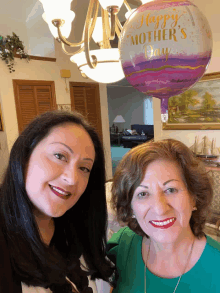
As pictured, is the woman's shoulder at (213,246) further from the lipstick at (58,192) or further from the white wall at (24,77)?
the white wall at (24,77)

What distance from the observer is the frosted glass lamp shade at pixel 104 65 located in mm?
1306

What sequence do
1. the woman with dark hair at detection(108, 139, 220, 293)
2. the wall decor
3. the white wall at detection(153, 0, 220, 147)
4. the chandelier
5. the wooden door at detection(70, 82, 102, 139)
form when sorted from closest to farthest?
the woman with dark hair at detection(108, 139, 220, 293), the chandelier, the white wall at detection(153, 0, 220, 147), the wall decor, the wooden door at detection(70, 82, 102, 139)

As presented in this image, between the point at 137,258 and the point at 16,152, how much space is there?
0.65m

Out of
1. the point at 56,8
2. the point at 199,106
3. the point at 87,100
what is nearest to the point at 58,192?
the point at 56,8

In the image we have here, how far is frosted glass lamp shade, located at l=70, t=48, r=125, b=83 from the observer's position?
1.31 meters

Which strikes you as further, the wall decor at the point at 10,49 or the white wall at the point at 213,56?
the wall decor at the point at 10,49

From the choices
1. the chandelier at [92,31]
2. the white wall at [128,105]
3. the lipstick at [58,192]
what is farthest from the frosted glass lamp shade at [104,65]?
the white wall at [128,105]

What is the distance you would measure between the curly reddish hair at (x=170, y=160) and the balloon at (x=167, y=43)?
0.94 feet

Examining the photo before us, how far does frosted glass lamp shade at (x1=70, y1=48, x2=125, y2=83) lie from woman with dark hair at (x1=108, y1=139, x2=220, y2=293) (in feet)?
2.14

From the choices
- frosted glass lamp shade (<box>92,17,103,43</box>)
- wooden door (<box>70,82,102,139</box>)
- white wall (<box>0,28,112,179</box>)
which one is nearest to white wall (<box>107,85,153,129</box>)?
wooden door (<box>70,82,102,139</box>)

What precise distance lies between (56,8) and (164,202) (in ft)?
3.73

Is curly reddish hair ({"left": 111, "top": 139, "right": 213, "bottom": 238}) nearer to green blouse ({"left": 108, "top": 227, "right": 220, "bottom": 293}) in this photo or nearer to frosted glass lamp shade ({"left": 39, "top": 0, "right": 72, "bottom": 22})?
green blouse ({"left": 108, "top": 227, "right": 220, "bottom": 293})

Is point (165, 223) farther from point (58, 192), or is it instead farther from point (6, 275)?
point (6, 275)

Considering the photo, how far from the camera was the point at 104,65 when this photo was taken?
1.35 meters
